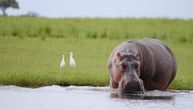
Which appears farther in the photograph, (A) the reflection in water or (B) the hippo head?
(A) the reflection in water

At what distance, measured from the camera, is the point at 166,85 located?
40.7ft

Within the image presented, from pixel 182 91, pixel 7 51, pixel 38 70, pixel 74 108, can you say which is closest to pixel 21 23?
pixel 7 51

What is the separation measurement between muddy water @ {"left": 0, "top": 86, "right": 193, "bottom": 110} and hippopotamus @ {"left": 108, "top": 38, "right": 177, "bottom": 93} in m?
0.17

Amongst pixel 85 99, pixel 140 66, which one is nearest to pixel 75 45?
pixel 140 66

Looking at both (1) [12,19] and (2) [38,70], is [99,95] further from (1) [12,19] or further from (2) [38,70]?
(1) [12,19]

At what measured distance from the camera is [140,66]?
11.3 metres

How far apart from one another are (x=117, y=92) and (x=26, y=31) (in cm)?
1363

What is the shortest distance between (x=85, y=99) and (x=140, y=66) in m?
1.28

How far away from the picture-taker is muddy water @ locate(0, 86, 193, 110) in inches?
378

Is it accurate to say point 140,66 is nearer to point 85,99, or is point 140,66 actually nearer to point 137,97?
point 137,97

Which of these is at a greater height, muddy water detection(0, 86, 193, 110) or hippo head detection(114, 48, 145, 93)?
hippo head detection(114, 48, 145, 93)

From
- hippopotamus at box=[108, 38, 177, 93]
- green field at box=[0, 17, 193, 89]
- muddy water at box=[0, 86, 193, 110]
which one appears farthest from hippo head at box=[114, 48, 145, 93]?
green field at box=[0, 17, 193, 89]

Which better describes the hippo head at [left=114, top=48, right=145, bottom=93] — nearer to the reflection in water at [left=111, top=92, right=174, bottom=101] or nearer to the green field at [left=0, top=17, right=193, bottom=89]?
the reflection in water at [left=111, top=92, right=174, bottom=101]

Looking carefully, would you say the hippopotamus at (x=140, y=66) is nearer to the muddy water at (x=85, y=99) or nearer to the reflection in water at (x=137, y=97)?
the reflection in water at (x=137, y=97)
